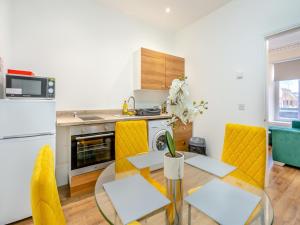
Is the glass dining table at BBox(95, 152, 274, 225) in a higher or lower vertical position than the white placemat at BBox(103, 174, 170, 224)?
lower

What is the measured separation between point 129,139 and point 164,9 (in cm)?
250

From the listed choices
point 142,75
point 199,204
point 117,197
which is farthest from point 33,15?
point 199,204

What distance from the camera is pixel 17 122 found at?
149 cm

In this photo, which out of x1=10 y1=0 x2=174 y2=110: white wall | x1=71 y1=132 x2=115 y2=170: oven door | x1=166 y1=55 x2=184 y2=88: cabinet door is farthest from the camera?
x1=166 y1=55 x2=184 y2=88: cabinet door

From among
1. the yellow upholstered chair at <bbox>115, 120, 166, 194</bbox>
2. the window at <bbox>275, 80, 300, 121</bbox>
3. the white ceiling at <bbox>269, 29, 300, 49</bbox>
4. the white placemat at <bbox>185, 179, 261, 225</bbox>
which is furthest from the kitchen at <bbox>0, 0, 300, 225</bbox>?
the window at <bbox>275, 80, 300, 121</bbox>

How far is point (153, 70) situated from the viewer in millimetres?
2998

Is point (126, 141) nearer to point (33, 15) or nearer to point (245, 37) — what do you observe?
point (33, 15)

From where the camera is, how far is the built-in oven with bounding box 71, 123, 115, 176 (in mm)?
1947

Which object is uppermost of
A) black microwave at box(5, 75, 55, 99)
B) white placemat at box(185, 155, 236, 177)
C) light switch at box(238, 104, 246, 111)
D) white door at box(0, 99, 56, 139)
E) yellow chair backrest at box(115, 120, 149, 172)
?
black microwave at box(5, 75, 55, 99)

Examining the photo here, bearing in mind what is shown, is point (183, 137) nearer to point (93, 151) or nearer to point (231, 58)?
point (231, 58)

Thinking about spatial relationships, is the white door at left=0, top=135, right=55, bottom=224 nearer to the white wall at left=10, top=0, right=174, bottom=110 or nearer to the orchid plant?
the white wall at left=10, top=0, right=174, bottom=110

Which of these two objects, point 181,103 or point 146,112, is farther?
point 146,112

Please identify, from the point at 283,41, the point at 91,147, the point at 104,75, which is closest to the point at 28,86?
the point at 91,147

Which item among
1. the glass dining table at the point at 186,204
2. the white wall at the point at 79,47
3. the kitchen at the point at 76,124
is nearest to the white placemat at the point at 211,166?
the glass dining table at the point at 186,204
